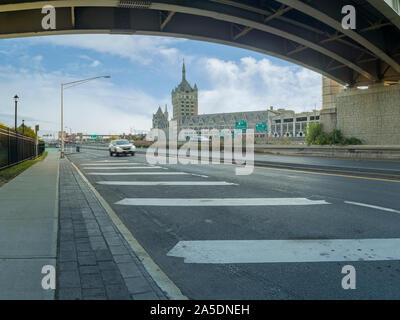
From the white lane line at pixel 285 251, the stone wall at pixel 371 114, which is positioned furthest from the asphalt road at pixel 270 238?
the stone wall at pixel 371 114

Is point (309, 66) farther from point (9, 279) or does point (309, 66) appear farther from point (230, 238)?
point (9, 279)

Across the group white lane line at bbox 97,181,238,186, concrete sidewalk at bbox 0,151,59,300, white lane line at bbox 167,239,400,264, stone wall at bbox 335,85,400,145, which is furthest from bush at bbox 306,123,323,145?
white lane line at bbox 167,239,400,264

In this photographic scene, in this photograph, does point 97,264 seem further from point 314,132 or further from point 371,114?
point 314,132

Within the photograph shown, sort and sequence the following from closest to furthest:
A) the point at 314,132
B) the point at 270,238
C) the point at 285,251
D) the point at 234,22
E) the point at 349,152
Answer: the point at 285,251, the point at 270,238, the point at 234,22, the point at 349,152, the point at 314,132

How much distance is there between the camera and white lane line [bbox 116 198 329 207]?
683cm

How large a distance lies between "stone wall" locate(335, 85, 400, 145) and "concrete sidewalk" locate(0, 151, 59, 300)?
90.0 ft

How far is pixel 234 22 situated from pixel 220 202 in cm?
1289

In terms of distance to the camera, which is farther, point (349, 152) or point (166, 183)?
point (349, 152)

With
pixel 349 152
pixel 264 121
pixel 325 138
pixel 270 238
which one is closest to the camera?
pixel 270 238

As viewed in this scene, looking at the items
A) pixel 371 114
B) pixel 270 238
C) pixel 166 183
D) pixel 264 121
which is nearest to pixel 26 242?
pixel 270 238

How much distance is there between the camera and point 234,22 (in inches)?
658

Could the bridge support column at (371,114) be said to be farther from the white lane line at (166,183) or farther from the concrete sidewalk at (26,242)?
the concrete sidewalk at (26,242)

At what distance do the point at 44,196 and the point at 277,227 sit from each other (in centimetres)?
580

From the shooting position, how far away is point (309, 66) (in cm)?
2538
